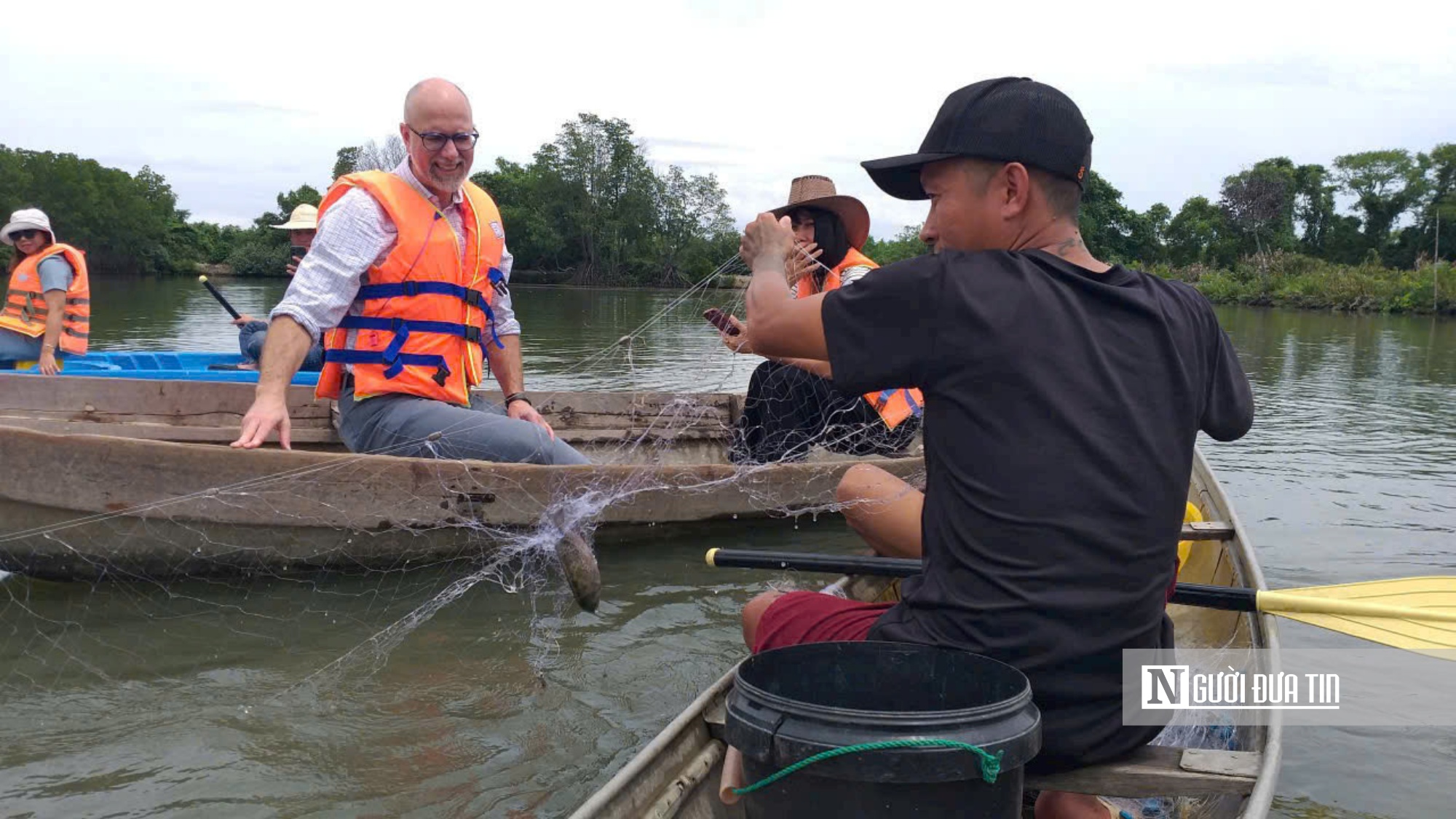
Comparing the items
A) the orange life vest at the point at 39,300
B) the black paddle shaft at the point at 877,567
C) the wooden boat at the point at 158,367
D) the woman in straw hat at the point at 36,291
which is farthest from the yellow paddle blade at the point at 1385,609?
the woman in straw hat at the point at 36,291

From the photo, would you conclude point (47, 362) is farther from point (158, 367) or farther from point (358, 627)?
point (358, 627)

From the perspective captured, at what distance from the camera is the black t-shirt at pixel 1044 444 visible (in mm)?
2076

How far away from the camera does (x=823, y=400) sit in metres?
6.65

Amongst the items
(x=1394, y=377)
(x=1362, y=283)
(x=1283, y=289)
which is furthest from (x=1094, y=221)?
(x=1394, y=377)

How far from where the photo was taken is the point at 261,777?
146 inches

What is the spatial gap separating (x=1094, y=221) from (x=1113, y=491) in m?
67.7

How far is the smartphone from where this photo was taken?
5434mm

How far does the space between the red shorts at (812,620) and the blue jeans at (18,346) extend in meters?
9.27

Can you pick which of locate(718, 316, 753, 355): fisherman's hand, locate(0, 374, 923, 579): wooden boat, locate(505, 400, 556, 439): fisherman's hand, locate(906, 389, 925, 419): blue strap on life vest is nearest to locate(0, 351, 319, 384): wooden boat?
locate(0, 374, 923, 579): wooden boat

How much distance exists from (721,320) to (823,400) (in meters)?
1.35

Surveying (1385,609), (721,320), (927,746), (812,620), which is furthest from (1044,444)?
(721,320)

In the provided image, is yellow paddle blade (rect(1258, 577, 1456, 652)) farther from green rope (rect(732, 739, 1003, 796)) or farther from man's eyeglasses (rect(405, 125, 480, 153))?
man's eyeglasses (rect(405, 125, 480, 153))

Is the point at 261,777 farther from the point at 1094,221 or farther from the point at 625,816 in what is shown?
the point at 1094,221

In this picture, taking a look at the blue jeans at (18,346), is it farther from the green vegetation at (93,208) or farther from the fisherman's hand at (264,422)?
the green vegetation at (93,208)
